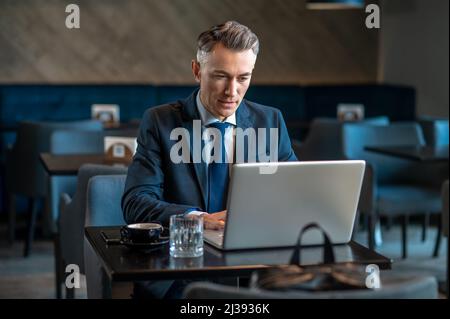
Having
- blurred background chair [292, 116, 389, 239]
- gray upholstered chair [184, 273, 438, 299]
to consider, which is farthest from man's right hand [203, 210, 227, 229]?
blurred background chair [292, 116, 389, 239]

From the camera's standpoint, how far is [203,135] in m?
2.96

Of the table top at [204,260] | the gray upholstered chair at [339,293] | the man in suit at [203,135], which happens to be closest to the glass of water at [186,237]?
the table top at [204,260]

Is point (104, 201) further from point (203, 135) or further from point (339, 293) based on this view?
point (339, 293)

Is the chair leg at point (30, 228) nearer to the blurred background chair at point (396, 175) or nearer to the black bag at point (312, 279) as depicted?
the blurred background chair at point (396, 175)

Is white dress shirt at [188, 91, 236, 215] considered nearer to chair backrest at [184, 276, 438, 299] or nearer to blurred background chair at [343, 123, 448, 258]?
chair backrest at [184, 276, 438, 299]

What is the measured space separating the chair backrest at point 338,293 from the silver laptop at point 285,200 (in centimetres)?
61

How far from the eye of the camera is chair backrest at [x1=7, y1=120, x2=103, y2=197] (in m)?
6.24

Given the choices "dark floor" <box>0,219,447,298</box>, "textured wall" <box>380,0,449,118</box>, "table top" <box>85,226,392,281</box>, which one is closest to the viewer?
"table top" <box>85,226,392,281</box>

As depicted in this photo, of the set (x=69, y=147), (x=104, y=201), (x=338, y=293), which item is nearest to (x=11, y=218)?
(x=69, y=147)

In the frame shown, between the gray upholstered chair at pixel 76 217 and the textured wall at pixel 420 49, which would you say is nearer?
the gray upholstered chair at pixel 76 217

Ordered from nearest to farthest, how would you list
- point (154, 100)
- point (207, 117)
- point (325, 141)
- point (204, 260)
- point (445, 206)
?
point (204, 260)
point (207, 117)
point (445, 206)
point (325, 141)
point (154, 100)

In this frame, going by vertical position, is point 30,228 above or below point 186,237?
below

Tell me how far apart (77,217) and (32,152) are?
7.64ft

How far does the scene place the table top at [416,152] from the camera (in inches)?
214
